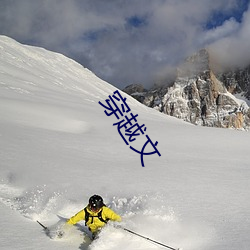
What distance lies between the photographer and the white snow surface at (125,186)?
5.84 m

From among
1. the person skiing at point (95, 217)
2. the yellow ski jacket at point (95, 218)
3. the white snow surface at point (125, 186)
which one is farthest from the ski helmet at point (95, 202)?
the white snow surface at point (125, 186)

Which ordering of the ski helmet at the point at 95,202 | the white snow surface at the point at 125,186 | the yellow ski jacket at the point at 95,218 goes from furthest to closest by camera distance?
the yellow ski jacket at the point at 95,218, the ski helmet at the point at 95,202, the white snow surface at the point at 125,186

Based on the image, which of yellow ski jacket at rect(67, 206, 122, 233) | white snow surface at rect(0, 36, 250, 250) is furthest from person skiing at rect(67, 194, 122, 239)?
white snow surface at rect(0, 36, 250, 250)

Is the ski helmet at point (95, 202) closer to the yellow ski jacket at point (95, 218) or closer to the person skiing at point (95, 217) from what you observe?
the person skiing at point (95, 217)

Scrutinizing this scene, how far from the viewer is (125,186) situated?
8.61 meters

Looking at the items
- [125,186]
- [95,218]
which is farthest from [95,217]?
[125,186]

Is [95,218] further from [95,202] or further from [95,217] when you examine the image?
[95,202]

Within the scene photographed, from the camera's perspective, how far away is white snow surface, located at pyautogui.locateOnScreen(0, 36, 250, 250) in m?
5.84

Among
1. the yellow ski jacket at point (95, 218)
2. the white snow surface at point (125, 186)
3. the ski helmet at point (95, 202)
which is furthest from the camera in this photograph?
the yellow ski jacket at point (95, 218)

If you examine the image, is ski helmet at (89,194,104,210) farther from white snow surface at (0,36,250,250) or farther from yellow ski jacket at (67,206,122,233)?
white snow surface at (0,36,250,250)

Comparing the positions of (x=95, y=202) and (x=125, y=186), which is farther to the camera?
(x=125, y=186)

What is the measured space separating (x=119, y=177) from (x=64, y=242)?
367cm

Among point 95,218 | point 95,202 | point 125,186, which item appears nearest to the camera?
point 95,202

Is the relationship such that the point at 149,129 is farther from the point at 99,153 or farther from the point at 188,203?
the point at 188,203
